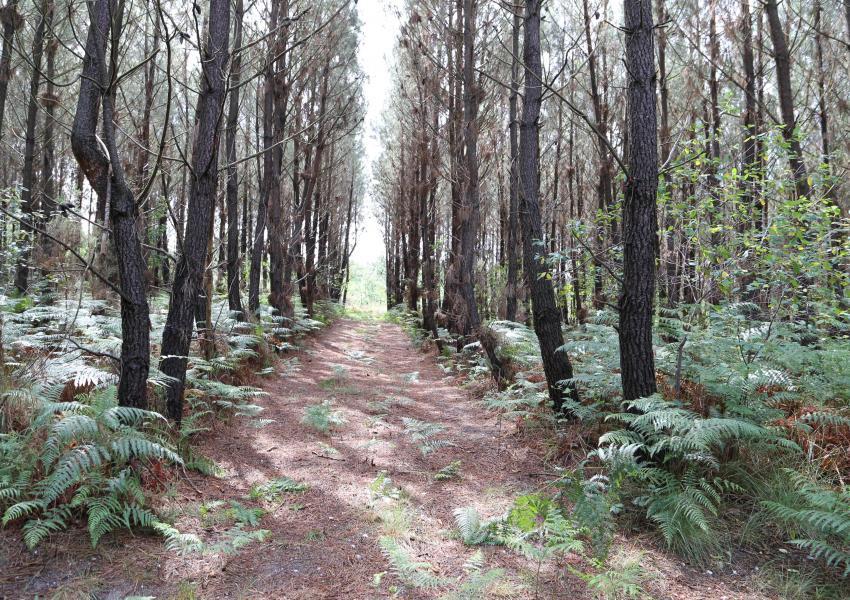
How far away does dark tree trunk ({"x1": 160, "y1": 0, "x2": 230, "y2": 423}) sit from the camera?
434 cm

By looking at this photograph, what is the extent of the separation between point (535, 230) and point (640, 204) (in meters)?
1.78

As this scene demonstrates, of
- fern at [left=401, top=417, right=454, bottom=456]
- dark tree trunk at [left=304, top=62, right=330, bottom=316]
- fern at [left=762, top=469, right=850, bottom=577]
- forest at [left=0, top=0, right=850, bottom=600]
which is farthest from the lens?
dark tree trunk at [left=304, top=62, right=330, bottom=316]

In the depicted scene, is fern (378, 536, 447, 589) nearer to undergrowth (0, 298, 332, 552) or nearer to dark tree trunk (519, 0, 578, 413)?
undergrowth (0, 298, 332, 552)

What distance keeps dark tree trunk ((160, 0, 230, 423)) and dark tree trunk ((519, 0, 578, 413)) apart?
3229 millimetres

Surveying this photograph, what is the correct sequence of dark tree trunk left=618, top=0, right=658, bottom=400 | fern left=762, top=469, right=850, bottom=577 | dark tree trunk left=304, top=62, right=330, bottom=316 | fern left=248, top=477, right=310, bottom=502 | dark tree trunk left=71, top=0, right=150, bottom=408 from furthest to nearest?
dark tree trunk left=304, top=62, right=330, bottom=316
dark tree trunk left=618, top=0, right=658, bottom=400
fern left=248, top=477, right=310, bottom=502
dark tree trunk left=71, top=0, right=150, bottom=408
fern left=762, top=469, right=850, bottom=577

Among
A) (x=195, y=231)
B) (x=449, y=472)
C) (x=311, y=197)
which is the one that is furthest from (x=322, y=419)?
(x=311, y=197)

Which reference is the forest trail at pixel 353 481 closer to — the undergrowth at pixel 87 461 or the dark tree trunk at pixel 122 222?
the undergrowth at pixel 87 461

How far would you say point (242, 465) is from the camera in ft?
13.5

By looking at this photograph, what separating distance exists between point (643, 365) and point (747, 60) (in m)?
8.71

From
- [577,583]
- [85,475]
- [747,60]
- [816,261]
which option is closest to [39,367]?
[85,475]

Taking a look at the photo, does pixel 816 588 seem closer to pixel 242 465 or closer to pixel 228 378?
pixel 242 465

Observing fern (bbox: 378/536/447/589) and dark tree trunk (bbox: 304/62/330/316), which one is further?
dark tree trunk (bbox: 304/62/330/316)

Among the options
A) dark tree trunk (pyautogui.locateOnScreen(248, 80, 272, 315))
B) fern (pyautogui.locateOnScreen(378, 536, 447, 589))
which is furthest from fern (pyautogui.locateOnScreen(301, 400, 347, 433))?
dark tree trunk (pyautogui.locateOnScreen(248, 80, 272, 315))

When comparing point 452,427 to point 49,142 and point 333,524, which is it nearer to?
point 333,524
